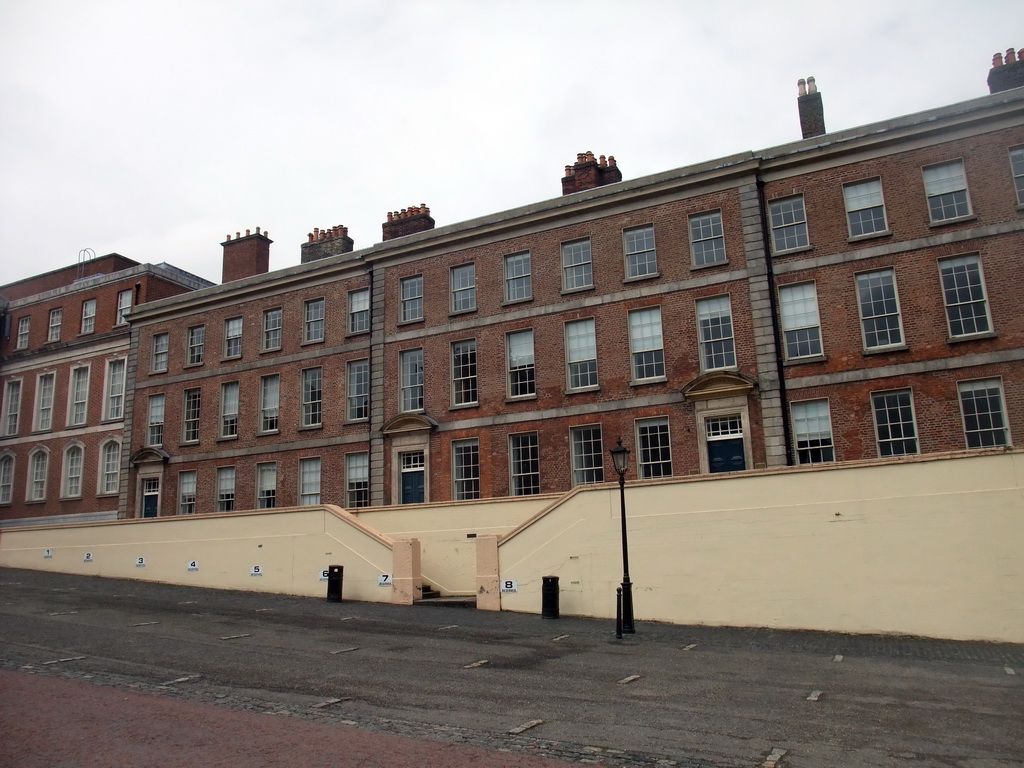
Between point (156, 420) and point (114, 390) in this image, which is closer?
point (156, 420)

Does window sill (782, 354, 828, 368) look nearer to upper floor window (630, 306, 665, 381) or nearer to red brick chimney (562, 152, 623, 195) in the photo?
upper floor window (630, 306, 665, 381)

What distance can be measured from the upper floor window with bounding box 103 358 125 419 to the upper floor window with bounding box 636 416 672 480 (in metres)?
25.8

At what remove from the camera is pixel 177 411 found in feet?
116

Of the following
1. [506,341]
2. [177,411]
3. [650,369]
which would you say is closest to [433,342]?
[506,341]

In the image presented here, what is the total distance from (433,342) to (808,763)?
23053 mm

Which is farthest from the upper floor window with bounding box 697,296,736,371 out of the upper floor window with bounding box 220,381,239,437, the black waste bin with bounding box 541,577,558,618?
the upper floor window with bounding box 220,381,239,437

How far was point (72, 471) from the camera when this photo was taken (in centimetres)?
3912

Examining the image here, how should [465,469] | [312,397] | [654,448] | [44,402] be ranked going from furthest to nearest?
[44,402], [312,397], [465,469], [654,448]

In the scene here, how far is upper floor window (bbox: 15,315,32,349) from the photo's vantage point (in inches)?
1681

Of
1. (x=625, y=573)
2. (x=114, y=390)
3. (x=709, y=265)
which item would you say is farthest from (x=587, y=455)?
(x=114, y=390)

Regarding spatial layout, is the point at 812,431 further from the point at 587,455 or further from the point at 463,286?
the point at 463,286

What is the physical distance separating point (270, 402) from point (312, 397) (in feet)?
7.31

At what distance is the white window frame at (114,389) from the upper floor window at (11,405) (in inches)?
272

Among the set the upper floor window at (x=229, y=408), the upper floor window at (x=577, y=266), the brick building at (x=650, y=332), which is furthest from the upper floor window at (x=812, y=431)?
the upper floor window at (x=229, y=408)
